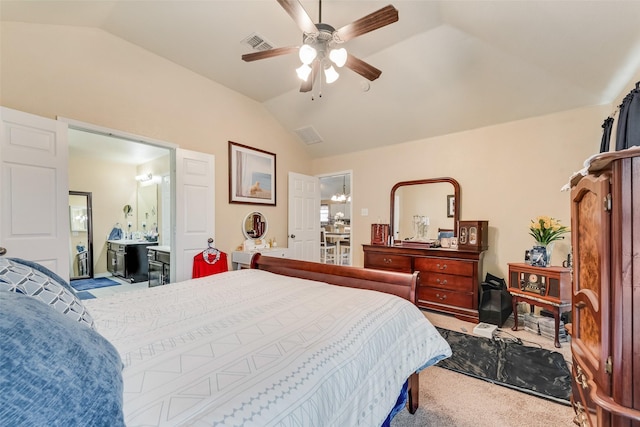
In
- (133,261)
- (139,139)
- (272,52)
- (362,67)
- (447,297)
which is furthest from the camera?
(133,261)

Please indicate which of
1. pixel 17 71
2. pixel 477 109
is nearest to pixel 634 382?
pixel 477 109

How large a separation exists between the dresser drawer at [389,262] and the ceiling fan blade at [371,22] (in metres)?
2.78

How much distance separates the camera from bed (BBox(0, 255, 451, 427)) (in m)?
0.73

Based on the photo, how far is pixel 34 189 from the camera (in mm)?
2289

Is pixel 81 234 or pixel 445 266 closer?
pixel 445 266

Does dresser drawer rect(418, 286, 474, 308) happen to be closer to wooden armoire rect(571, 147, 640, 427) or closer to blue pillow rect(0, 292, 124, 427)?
wooden armoire rect(571, 147, 640, 427)

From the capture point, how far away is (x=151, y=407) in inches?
26.9

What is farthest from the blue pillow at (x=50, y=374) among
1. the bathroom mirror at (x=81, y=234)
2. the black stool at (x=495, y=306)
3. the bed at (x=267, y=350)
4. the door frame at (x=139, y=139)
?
the bathroom mirror at (x=81, y=234)

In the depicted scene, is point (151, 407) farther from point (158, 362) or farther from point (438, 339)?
point (438, 339)

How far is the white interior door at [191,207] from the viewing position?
3.30 meters

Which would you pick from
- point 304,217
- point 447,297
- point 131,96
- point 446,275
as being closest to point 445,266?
point 446,275

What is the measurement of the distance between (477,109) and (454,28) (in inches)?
44.4

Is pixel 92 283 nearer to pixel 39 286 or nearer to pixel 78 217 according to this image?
pixel 78 217

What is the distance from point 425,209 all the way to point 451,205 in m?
0.37
